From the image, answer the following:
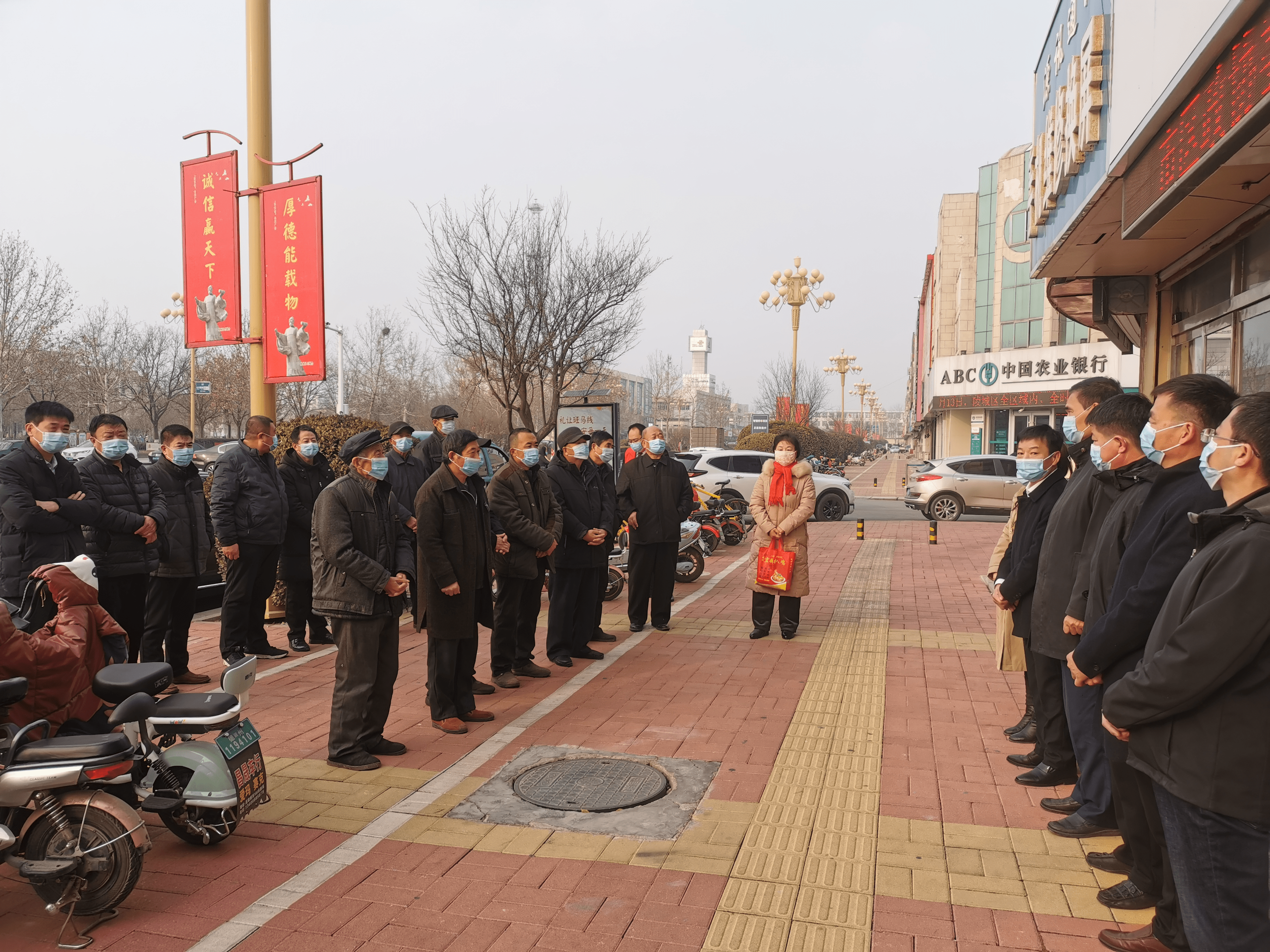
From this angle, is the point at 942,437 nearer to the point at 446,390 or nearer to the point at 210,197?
the point at 446,390

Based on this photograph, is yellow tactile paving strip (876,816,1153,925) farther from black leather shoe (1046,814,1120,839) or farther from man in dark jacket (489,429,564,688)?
man in dark jacket (489,429,564,688)

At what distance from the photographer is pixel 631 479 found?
9070 mm

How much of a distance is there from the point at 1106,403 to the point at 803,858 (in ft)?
7.69

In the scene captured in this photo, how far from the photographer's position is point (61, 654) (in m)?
3.81

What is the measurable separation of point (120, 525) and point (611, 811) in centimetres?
409

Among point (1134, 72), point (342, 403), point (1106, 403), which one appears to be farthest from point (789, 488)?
point (342, 403)

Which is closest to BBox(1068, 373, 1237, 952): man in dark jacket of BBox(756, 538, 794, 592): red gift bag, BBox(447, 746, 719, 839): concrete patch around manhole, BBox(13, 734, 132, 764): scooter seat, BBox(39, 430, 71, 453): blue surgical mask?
BBox(447, 746, 719, 839): concrete patch around manhole

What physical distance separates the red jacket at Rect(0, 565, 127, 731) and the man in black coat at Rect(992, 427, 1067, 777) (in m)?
4.63

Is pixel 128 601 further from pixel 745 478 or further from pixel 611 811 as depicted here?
pixel 745 478

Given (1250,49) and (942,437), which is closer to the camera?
(1250,49)

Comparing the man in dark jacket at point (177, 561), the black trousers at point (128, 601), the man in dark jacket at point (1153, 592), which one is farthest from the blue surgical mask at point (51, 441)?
the man in dark jacket at point (1153, 592)

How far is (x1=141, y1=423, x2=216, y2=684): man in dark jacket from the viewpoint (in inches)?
267

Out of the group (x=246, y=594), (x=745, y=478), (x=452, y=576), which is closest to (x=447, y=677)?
(x=452, y=576)

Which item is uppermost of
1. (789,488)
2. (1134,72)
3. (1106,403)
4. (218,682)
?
(1134,72)
